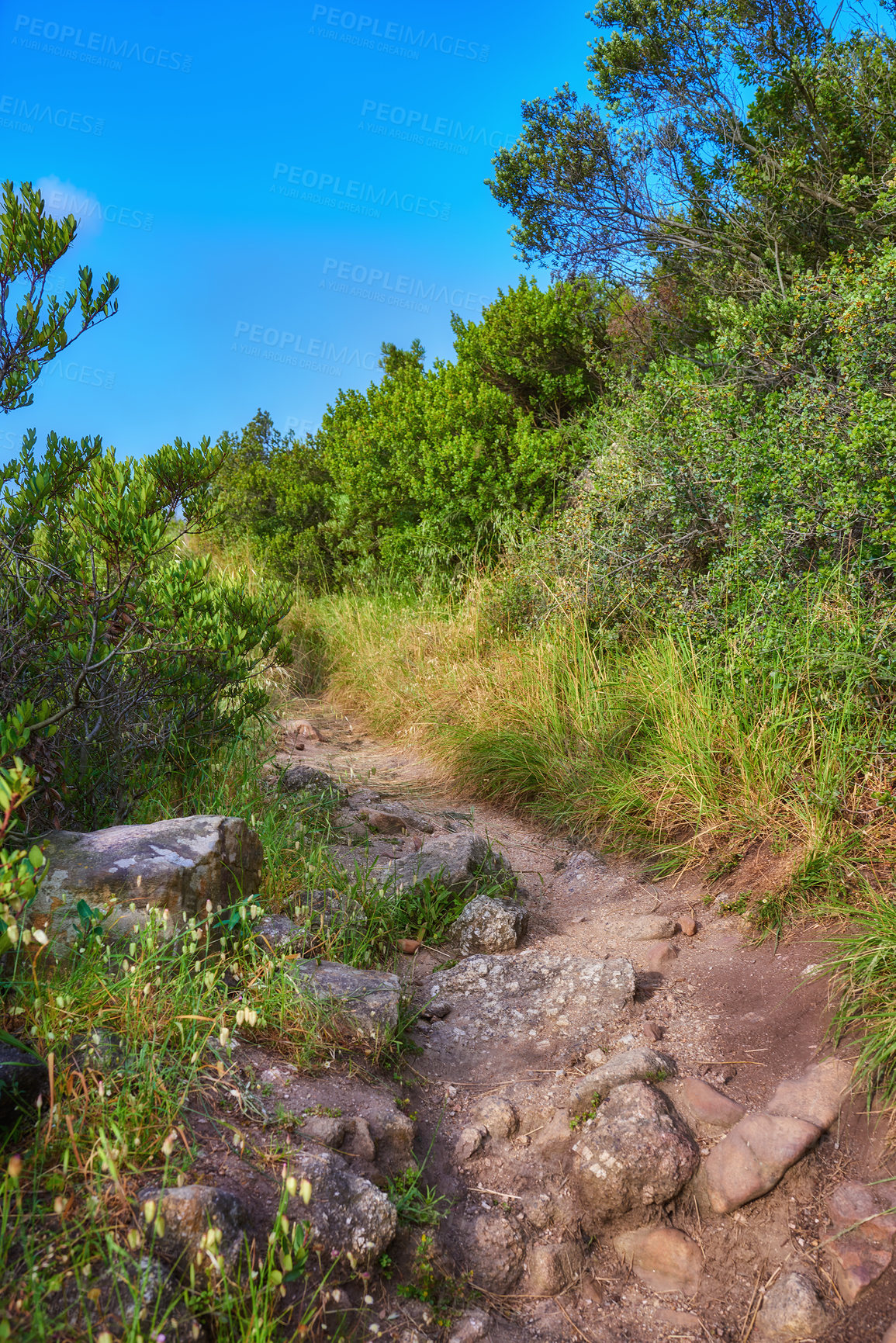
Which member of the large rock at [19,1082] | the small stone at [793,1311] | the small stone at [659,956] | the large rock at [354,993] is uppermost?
the large rock at [19,1082]

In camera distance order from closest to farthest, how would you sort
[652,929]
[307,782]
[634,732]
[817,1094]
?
[817,1094]
[652,929]
[634,732]
[307,782]

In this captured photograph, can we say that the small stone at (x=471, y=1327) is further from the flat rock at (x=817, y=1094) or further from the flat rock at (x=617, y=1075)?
the flat rock at (x=817, y=1094)

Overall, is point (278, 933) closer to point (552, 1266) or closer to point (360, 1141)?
point (360, 1141)

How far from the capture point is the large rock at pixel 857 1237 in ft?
6.88

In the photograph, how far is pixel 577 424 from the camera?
8375 millimetres

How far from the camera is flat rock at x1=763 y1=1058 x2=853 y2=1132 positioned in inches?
98.0

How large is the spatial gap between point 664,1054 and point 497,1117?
0.66m

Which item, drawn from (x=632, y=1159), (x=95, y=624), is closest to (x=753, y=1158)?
(x=632, y=1159)

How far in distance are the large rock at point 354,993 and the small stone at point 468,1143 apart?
0.41 meters

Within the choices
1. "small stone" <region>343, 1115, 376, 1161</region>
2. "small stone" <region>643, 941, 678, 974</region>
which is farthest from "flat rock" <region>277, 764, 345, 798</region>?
"small stone" <region>343, 1115, 376, 1161</region>

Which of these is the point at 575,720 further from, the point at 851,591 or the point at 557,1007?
the point at 557,1007

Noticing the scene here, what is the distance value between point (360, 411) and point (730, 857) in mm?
9422

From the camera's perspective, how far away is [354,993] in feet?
9.30

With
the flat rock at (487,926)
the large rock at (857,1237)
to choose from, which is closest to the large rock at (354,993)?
the flat rock at (487,926)
